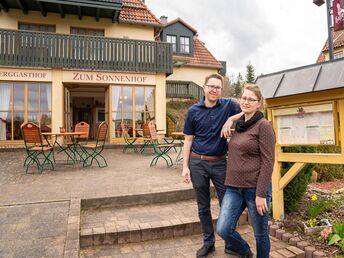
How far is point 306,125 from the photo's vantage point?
10.3ft

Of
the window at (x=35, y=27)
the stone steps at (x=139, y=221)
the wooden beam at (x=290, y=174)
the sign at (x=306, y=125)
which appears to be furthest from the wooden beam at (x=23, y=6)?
the wooden beam at (x=290, y=174)

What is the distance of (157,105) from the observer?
12.1 m

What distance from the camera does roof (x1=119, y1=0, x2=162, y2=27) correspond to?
44.6ft

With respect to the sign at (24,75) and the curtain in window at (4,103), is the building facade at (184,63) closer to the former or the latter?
the sign at (24,75)

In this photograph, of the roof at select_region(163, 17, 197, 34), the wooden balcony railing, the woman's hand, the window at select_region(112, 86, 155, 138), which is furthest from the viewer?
the roof at select_region(163, 17, 197, 34)

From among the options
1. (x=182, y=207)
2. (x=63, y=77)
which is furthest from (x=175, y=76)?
(x=182, y=207)

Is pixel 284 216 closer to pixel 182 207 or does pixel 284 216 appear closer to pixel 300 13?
pixel 182 207

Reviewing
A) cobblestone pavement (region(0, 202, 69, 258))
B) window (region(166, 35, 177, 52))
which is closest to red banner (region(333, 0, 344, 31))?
cobblestone pavement (region(0, 202, 69, 258))

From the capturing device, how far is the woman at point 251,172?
7.11 feet

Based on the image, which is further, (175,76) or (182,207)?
(175,76)

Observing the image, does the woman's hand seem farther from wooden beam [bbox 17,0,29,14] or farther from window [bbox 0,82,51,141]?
wooden beam [bbox 17,0,29,14]

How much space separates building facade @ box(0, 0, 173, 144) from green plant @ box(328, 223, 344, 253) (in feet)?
31.4

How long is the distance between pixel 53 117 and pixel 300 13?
9397 millimetres

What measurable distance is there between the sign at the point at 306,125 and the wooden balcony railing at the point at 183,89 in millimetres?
16107
